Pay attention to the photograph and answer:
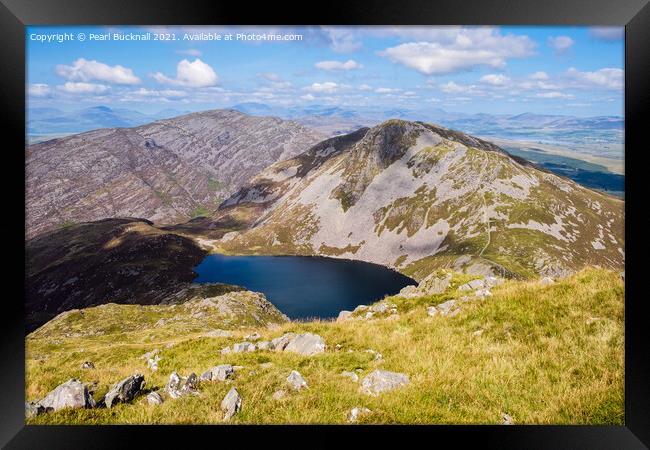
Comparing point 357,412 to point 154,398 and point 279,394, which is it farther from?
point 154,398

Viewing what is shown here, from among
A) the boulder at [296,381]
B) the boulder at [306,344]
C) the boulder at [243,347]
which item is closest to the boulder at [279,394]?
the boulder at [296,381]

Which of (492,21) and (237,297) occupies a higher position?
(492,21)

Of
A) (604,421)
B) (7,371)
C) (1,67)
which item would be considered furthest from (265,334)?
(1,67)

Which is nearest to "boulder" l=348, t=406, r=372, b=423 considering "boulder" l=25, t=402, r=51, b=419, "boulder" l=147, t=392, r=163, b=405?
"boulder" l=147, t=392, r=163, b=405

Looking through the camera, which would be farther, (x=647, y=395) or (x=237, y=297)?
(x=237, y=297)

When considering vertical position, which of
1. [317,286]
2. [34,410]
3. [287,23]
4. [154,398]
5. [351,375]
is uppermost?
[287,23]

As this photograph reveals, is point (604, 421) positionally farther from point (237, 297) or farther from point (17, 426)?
point (237, 297)

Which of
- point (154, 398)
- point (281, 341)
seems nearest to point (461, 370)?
point (281, 341)
